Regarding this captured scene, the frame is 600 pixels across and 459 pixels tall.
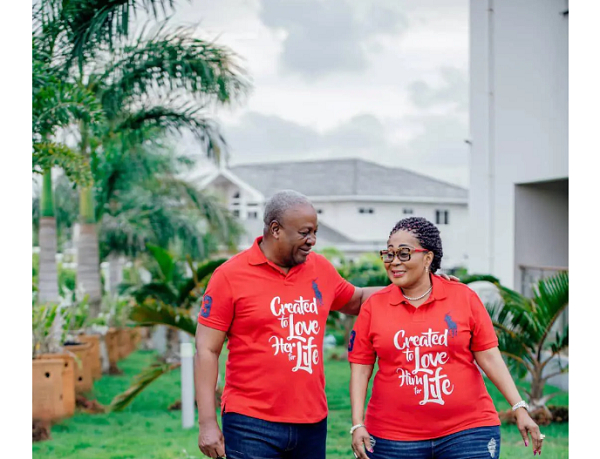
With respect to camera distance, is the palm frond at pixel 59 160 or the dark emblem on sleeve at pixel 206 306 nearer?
the dark emblem on sleeve at pixel 206 306

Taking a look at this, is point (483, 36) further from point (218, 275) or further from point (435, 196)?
point (435, 196)

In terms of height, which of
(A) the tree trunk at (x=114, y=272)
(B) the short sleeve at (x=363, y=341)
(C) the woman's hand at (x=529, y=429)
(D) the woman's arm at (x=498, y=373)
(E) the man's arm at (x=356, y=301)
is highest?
(E) the man's arm at (x=356, y=301)

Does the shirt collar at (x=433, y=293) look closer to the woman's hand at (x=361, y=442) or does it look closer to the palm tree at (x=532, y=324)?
the woman's hand at (x=361, y=442)

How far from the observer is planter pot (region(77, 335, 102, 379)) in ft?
34.1

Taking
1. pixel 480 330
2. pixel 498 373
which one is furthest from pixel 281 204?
pixel 498 373

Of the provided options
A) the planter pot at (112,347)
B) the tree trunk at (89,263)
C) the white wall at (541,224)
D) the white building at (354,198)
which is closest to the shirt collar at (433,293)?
the white wall at (541,224)

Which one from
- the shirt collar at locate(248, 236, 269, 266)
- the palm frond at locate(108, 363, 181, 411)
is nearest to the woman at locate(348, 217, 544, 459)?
the shirt collar at locate(248, 236, 269, 266)

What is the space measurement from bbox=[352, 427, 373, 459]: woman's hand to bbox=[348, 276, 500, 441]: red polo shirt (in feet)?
0.18

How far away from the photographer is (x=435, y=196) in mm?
35969

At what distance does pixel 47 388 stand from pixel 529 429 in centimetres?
597

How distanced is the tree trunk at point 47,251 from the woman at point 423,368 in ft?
24.7

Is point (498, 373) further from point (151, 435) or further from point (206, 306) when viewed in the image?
point (151, 435)

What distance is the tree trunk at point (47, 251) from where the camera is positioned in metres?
10.1
